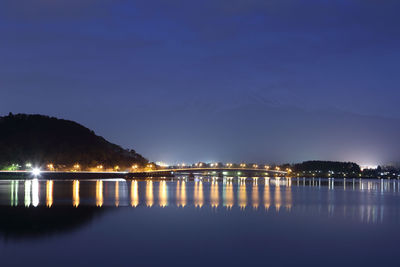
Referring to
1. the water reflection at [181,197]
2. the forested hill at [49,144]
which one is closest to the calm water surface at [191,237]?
the water reflection at [181,197]

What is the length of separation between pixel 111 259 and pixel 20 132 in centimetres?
13454

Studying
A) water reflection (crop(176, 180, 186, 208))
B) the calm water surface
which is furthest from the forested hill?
the calm water surface

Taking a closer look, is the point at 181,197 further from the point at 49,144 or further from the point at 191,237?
the point at 49,144

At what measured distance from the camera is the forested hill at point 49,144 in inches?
5157

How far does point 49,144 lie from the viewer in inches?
5640

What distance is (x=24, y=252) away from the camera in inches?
723

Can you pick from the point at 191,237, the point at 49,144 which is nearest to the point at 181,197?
the point at 191,237

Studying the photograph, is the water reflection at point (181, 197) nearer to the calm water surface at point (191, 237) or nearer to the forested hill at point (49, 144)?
the calm water surface at point (191, 237)

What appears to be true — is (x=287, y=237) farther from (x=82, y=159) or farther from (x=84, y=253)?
(x=82, y=159)

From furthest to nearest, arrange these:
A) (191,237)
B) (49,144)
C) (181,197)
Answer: (49,144) < (181,197) < (191,237)

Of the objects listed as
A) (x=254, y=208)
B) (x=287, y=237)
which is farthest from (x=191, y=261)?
(x=254, y=208)

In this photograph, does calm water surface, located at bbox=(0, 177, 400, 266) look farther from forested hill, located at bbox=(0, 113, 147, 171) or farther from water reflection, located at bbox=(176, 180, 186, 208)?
forested hill, located at bbox=(0, 113, 147, 171)

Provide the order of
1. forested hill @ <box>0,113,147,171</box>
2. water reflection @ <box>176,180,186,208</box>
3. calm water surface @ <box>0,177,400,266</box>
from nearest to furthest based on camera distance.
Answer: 1. calm water surface @ <box>0,177,400,266</box>
2. water reflection @ <box>176,180,186,208</box>
3. forested hill @ <box>0,113,147,171</box>

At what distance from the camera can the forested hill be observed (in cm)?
13100
